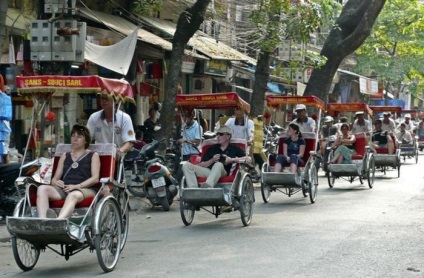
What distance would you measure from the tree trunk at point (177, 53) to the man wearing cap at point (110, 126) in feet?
23.6

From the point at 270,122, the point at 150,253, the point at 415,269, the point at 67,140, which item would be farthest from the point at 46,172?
the point at 270,122

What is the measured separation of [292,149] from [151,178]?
116 inches

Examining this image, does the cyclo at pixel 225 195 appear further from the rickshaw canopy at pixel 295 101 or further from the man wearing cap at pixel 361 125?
the man wearing cap at pixel 361 125

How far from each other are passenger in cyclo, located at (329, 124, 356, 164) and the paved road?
304 centimetres

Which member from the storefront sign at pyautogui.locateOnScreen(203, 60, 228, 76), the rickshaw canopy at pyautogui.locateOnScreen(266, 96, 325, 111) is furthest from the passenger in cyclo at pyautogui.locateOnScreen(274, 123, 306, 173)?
the storefront sign at pyautogui.locateOnScreen(203, 60, 228, 76)

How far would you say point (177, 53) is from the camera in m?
18.1

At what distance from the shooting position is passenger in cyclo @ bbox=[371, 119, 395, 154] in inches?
901

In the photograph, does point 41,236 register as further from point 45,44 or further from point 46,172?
point 45,44

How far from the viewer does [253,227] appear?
1234 centimetres

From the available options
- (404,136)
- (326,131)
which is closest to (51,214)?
(326,131)

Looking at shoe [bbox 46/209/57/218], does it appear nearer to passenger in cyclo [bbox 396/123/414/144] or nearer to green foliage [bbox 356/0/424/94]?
passenger in cyclo [bbox 396/123/414/144]

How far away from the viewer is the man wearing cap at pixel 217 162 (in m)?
12.5

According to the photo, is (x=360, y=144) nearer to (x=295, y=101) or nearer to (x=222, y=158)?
(x=295, y=101)

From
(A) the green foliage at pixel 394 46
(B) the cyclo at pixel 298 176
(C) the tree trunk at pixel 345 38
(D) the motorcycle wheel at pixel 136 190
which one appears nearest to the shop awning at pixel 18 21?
(D) the motorcycle wheel at pixel 136 190
